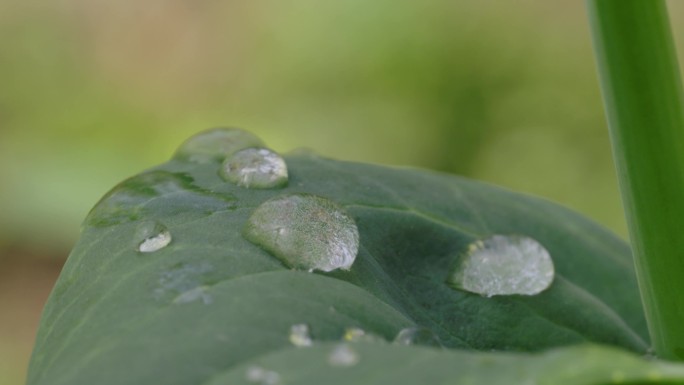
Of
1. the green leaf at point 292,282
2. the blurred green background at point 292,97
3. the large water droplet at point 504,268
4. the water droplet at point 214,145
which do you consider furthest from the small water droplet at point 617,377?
the blurred green background at point 292,97

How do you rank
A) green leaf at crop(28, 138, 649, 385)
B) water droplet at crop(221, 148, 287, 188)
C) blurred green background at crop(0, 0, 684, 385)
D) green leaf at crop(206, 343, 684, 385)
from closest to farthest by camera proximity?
green leaf at crop(206, 343, 684, 385) → green leaf at crop(28, 138, 649, 385) → water droplet at crop(221, 148, 287, 188) → blurred green background at crop(0, 0, 684, 385)

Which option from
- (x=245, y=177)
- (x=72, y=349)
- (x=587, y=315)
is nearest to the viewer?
(x=72, y=349)

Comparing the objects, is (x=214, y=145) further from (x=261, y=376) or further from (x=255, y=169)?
(x=261, y=376)

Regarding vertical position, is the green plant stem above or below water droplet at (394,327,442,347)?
above

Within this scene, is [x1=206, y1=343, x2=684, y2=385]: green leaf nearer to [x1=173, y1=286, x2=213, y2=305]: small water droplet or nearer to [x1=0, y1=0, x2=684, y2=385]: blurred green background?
[x1=173, y1=286, x2=213, y2=305]: small water droplet

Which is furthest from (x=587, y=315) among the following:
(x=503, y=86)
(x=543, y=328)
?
(x=503, y=86)

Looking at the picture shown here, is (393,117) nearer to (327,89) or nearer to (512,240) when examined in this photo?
(327,89)

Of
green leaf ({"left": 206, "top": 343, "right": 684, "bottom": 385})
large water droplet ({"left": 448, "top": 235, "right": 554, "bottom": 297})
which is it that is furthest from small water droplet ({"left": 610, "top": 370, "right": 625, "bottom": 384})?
large water droplet ({"left": 448, "top": 235, "right": 554, "bottom": 297})
